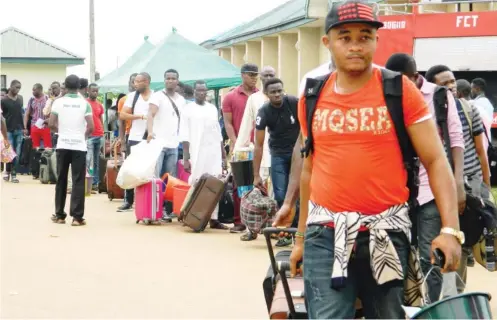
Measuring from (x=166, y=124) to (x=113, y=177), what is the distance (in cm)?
279

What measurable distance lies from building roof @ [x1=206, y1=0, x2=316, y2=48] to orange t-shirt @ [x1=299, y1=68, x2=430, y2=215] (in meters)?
24.7

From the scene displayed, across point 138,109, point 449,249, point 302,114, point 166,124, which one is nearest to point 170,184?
point 166,124

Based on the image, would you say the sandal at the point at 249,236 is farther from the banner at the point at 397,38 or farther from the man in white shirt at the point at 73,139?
the banner at the point at 397,38

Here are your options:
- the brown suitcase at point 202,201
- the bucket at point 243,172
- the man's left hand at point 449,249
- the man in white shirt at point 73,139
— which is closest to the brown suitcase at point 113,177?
the man in white shirt at point 73,139

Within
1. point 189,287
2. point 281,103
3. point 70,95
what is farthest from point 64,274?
point 70,95

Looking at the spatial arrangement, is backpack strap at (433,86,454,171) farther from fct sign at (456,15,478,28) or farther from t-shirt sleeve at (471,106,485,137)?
fct sign at (456,15,478,28)

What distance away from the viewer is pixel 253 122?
12188 mm

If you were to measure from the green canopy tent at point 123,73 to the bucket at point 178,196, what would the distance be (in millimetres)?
10761

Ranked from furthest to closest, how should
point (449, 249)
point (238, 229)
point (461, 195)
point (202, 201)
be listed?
point (238, 229), point (202, 201), point (461, 195), point (449, 249)

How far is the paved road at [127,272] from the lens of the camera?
785 cm

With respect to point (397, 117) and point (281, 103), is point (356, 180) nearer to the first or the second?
point (397, 117)

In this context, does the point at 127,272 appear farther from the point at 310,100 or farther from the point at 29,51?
the point at 29,51

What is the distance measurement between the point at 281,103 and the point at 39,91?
12415mm

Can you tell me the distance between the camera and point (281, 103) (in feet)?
35.7
